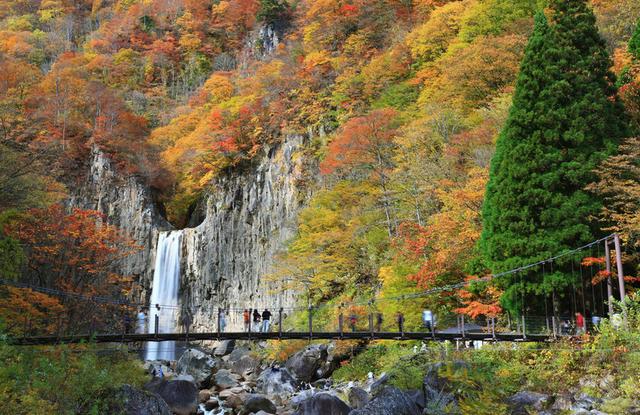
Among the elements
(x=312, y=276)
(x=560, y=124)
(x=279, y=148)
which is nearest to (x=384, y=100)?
(x=279, y=148)

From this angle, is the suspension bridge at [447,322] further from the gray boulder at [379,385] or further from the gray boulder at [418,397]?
the gray boulder at [418,397]

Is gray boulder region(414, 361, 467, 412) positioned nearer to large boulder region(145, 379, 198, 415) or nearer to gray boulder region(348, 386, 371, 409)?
gray boulder region(348, 386, 371, 409)

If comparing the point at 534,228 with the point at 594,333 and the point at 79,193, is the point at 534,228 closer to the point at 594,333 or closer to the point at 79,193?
the point at 594,333

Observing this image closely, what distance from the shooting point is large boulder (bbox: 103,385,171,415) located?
1277 centimetres

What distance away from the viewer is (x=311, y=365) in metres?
22.9

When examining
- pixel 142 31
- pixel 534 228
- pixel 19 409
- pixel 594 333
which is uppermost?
pixel 142 31

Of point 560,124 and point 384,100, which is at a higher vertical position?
point 384,100

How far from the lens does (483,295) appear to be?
18391mm

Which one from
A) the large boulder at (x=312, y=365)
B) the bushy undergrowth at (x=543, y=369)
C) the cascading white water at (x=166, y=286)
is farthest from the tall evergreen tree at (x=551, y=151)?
the cascading white water at (x=166, y=286)

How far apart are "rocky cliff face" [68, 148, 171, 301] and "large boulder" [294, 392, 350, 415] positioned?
2575 cm

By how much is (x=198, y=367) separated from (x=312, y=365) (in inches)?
209

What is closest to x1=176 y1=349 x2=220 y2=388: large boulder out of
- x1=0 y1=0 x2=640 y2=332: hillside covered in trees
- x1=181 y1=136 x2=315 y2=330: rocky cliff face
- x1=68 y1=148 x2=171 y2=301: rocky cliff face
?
x1=0 y1=0 x2=640 y2=332: hillside covered in trees

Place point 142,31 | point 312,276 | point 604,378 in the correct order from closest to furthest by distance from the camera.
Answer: point 604,378, point 312,276, point 142,31

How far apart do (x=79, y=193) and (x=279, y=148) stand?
14.5 metres
